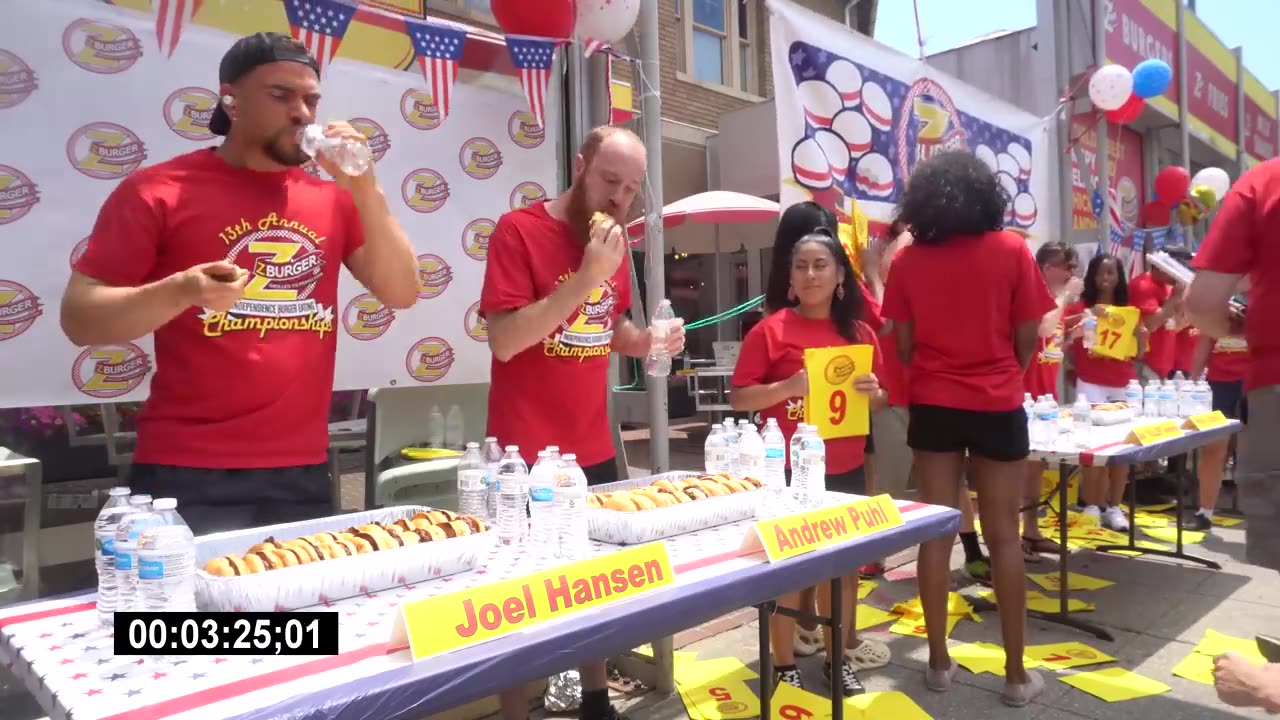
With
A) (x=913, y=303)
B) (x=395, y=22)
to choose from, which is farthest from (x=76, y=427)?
(x=913, y=303)

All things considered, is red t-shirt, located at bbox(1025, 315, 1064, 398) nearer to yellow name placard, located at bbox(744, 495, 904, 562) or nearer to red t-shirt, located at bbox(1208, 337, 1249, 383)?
red t-shirt, located at bbox(1208, 337, 1249, 383)

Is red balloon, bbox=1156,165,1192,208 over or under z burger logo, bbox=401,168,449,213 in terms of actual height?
over

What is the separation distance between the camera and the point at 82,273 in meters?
1.74

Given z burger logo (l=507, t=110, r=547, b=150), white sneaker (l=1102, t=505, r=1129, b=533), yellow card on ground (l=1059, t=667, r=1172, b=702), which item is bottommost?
yellow card on ground (l=1059, t=667, r=1172, b=702)

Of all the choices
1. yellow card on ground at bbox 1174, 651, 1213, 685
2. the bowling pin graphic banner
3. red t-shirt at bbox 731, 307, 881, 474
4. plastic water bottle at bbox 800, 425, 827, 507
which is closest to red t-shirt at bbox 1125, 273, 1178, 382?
the bowling pin graphic banner

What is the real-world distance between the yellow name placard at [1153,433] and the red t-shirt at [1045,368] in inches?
26.5

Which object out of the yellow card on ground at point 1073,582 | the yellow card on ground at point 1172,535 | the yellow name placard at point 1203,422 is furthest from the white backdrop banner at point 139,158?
the yellow card on ground at point 1172,535

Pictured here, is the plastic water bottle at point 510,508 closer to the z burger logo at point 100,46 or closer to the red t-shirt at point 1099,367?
the z burger logo at point 100,46

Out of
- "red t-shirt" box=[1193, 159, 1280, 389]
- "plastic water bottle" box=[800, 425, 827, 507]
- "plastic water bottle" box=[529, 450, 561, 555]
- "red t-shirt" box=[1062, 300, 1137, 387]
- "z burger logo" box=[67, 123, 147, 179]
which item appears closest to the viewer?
"plastic water bottle" box=[529, 450, 561, 555]

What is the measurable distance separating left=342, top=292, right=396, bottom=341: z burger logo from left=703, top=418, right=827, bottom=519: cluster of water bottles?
1640 mm

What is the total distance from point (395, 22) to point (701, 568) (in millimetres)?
2611

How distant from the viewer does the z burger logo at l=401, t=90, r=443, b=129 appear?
130 inches

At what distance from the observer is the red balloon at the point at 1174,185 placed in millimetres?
8992

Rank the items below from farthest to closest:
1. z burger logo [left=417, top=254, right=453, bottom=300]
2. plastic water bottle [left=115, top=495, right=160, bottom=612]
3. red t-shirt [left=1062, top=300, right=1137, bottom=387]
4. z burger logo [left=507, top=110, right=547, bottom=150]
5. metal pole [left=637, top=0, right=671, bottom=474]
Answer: red t-shirt [left=1062, top=300, right=1137, bottom=387] → z burger logo [left=507, top=110, right=547, bottom=150] → z burger logo [left=417, top=254, right=453, bottom=300] → metal pole [left=637, top=0, right=671, bottom=474] → plastic water bottle [left=115, top=495, right=160, bottom=612]
